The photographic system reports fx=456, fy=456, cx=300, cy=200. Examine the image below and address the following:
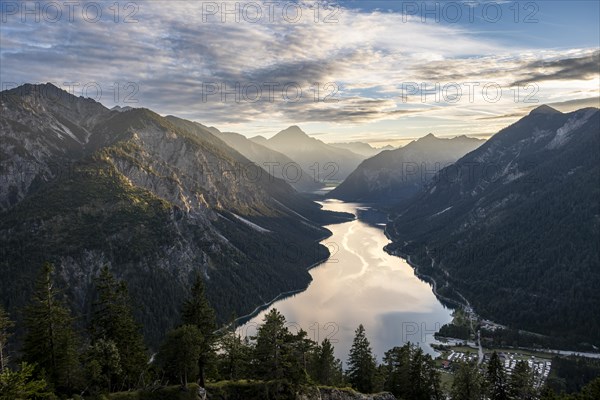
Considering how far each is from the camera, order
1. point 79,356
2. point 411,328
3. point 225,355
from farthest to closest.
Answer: point 411,328 < point 225,355 < point 79,356

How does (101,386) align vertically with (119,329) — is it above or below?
below

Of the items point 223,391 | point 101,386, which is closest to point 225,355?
point 223,391

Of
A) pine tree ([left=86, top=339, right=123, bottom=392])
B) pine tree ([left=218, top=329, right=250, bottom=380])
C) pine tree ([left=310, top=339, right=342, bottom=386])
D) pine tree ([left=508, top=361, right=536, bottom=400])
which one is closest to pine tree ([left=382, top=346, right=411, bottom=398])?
pine tree ([left=310, top=339, right=342, bottom=386])

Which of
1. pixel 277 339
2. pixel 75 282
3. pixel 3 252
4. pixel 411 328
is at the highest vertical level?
pixel 277 339

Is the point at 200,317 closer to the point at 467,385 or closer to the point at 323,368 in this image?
the point at 323,368

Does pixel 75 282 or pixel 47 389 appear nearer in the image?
pixel 47 389

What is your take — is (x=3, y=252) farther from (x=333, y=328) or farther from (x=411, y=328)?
(x=411, y=328)

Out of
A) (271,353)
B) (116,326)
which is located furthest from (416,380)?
(116,326)
